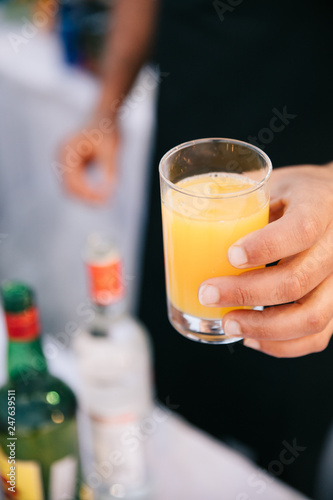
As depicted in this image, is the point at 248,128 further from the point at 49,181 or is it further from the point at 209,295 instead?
the point at 49,181

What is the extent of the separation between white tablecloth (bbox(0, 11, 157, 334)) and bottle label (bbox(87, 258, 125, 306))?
1.46 meters

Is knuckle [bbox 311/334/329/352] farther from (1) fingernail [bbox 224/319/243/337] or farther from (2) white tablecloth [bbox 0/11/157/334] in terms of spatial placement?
(2) white tablecloth [bbox 0/11/157/334]

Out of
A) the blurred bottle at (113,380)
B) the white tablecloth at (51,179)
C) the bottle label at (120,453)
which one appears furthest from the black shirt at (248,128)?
the white tablecloth at (51,179)

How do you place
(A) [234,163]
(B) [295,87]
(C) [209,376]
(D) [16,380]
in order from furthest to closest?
(C) [209,376] → (B) [295,87] → (D) [16,380] → (A) [234,163]

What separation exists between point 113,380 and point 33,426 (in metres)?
0.24

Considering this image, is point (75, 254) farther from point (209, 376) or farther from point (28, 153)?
point (209, 376)

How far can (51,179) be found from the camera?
287 cm

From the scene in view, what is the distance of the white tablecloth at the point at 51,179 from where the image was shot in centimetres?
245

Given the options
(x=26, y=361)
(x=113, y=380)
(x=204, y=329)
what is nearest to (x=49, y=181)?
(x=113, y=380)

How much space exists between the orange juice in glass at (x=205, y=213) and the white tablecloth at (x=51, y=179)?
1.61 metres

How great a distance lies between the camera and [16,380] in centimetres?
88

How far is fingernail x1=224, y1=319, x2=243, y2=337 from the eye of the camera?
675 mm

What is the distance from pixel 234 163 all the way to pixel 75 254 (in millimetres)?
2123

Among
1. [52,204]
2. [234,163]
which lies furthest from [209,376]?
[52,204]
